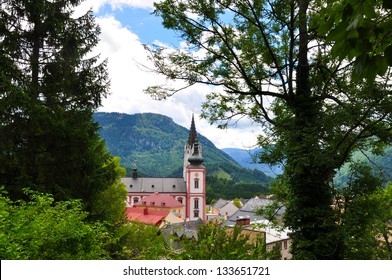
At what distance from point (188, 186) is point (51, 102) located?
59.7 meters

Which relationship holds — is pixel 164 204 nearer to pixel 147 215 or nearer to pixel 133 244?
pixel 147 215

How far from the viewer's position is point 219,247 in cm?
461

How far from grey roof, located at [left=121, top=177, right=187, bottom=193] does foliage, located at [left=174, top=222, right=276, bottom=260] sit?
227 feet

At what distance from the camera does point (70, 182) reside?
9133 millimetres

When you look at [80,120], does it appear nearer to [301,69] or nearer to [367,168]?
[301,69]

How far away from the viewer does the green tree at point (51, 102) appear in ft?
26.3

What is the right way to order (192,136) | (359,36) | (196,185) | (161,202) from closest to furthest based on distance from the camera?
(359,36)
(161,202)
(196,185)
(192,136)

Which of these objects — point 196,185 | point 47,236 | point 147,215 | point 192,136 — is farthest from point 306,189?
point 192,136

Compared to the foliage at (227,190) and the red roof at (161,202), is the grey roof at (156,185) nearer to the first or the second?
the red roof at (161,202)

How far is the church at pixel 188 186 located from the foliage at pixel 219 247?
56.1m

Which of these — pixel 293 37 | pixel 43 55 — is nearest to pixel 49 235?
pixel 293 37

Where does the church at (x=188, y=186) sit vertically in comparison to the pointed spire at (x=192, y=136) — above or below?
below

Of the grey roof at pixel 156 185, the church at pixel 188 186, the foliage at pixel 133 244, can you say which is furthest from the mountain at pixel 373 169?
the grey roof at pixel 156 185

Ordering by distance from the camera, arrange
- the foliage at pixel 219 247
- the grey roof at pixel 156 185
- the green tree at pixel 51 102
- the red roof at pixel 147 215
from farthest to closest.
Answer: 1. the grey roof at pixel 156 185
2. the red roof at pixel 147 215
3. the green tree at pixel 51 102
4. the foliage at pixel 219 247
